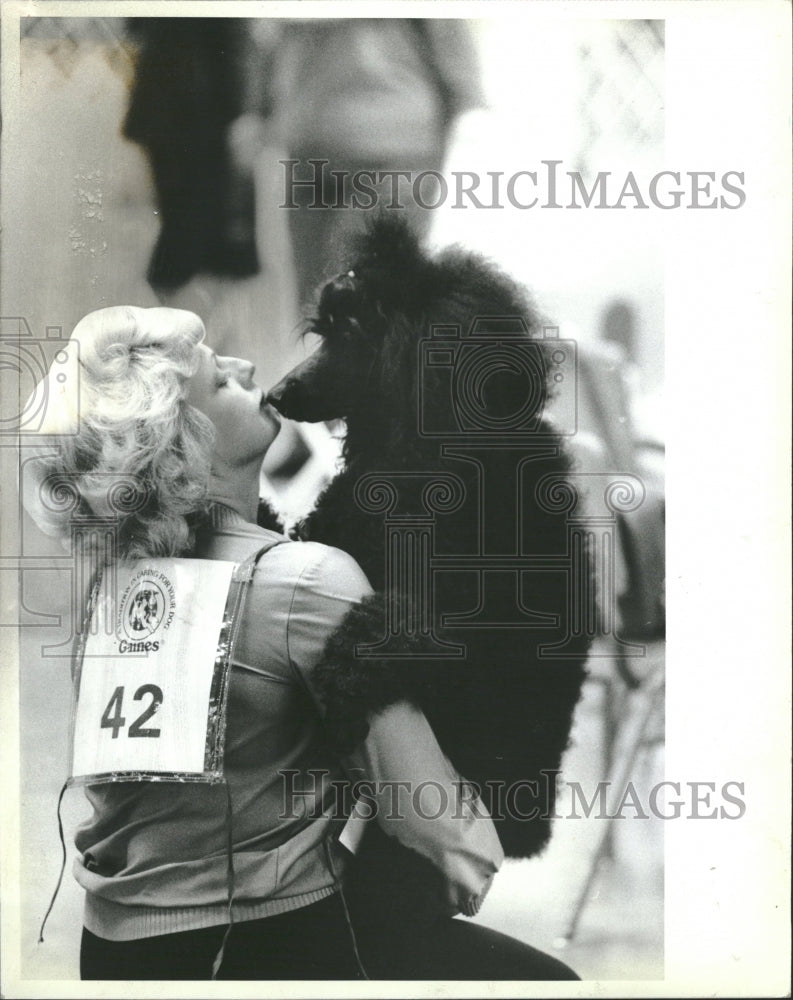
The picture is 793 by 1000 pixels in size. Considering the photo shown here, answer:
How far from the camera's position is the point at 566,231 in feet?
7.25

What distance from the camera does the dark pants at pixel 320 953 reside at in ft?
7.13

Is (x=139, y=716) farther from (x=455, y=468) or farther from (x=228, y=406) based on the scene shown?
(x=455, y=468)

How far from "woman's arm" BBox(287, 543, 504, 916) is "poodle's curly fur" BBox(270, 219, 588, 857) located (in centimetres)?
3

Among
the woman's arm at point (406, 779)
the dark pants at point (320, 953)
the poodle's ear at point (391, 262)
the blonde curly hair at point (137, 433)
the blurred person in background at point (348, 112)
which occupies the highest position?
the blurred person in background at point (348, 112)

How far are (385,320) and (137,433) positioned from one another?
572 millimetres

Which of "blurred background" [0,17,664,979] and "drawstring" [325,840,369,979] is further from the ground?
"blurred background" [0,17,664,979]

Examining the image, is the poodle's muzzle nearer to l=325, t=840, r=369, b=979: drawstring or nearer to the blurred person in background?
the blurred person in background

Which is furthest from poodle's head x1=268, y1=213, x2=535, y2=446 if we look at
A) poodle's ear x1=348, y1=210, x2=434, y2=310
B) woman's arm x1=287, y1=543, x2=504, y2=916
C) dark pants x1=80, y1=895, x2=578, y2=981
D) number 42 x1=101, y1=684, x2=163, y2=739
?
dark pants x1=80, y1=895, x2=578, y2=981

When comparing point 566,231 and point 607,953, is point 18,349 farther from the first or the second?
point 607,953

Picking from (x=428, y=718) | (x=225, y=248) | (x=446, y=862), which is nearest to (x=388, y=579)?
(x=428, y=718)

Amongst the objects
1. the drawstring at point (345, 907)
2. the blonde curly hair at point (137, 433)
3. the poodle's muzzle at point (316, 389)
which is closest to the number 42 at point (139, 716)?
the blonde curly hair at point (137, 433)

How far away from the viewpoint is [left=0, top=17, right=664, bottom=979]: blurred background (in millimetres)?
2191

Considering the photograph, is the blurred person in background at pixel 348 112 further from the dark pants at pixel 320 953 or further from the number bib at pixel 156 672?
the dark pants at pixel 320 953

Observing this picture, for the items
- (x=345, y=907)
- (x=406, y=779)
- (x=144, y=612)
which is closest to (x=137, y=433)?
(x=144, y=612)
